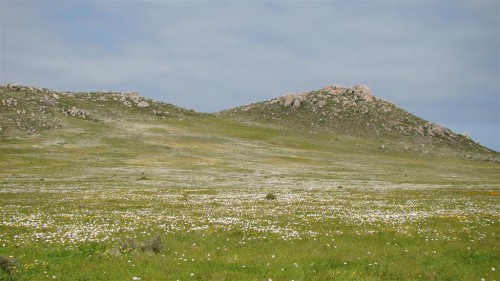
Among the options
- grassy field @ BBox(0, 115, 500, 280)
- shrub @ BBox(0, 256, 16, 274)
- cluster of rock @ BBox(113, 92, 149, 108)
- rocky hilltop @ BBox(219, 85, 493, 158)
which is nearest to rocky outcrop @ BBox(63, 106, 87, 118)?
cluster of rock @ BBox(113, 92, 149, 108)

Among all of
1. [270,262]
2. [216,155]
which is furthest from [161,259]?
[216,155]

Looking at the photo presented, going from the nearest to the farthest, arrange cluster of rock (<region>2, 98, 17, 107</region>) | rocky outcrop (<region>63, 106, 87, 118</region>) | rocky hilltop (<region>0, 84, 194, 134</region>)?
1. rocky hilltop (<region>0, 84, 194, 134</region>)
2. cluster of rock (<region>2, 98, 17, 107</region>)
3. rocky outcrop (<region>63, 106, 87, 118</region>)

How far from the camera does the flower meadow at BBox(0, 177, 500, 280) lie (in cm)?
1514

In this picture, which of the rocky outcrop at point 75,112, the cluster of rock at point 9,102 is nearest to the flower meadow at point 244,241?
the cluster of rock at point 9,102

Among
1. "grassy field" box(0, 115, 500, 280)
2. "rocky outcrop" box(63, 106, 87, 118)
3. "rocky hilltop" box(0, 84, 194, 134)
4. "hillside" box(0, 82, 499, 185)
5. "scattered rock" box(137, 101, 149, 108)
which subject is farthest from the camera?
"scattered rock" box(137, 101, 149, 108)

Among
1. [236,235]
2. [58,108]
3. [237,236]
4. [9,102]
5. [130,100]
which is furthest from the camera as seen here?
[130,100]

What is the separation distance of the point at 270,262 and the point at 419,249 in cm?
794

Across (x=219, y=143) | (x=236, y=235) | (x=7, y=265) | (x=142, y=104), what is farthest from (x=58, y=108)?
(x=7, y=265)

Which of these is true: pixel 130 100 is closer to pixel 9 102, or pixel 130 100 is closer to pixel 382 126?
pixel 9 102

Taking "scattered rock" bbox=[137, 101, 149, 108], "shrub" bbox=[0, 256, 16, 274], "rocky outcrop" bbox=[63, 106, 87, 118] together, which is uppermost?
"scattered rock" bbox=[137, 101, 149, 108]

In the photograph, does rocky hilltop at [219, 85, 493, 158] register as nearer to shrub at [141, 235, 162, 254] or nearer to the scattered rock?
the scattered rock

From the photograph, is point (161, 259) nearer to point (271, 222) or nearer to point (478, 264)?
point (271, 222)

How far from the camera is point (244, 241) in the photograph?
2003 centimetres

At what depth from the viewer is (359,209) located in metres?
32.1
